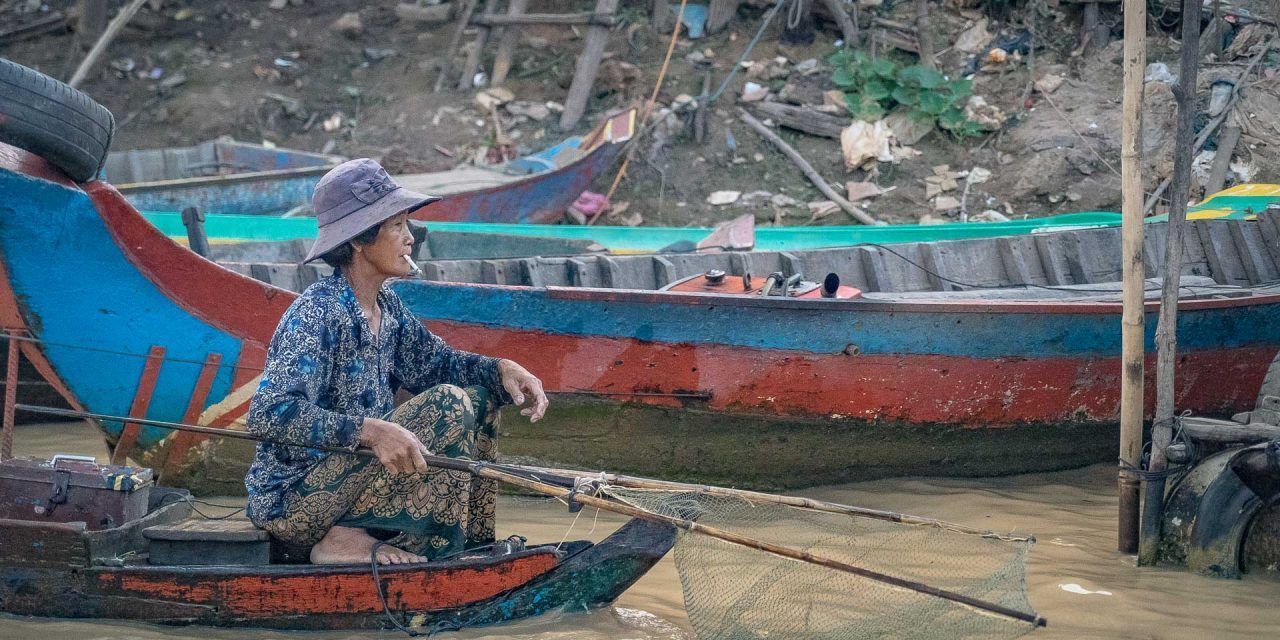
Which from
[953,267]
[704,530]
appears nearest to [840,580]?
[704,530]

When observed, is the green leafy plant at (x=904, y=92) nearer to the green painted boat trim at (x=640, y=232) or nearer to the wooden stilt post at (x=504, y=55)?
the green painted boat trim at (x=640, y=232)

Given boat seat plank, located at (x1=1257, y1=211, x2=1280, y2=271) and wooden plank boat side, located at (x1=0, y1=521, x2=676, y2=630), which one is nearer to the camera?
wooden plank boat side, located at (x1=0, y1=521, x2=676, y2=630)

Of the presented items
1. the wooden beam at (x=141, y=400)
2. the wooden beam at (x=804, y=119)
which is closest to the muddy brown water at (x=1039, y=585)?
the wooden beam at (x=141, y=400)

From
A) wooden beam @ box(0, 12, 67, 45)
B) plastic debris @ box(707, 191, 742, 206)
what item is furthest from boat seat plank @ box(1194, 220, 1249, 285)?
wooden beam @ box(0, 12, 67, 45)

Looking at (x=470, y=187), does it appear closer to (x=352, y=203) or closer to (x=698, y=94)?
(x=698, y=94)

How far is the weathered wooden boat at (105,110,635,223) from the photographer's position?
30.9 feet

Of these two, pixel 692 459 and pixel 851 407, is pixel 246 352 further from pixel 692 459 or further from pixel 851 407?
pixel 851 407

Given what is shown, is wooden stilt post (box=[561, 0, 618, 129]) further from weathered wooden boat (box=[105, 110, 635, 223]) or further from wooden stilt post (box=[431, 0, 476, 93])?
wooden stilt post (box=[431, 0, 476, 93])

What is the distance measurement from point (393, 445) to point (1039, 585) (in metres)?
2.33

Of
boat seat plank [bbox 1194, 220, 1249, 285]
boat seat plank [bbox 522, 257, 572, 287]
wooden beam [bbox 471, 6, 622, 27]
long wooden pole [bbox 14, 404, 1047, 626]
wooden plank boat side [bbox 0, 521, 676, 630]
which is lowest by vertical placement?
wooden plank boat side [bbox 0, 521, 676, 630]

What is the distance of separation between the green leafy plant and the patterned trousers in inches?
341

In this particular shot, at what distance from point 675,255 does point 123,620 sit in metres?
3.63

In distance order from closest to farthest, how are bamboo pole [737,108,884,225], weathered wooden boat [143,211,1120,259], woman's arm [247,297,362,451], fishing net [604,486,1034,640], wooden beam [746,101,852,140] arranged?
woman's arm [247,297,362,451] < fishing net [604,486,1034,640] < weathered wooden boat [143,211,1120,259] < bamboo pole [737,108,884,225] < wooden beam [746,101,852,140]

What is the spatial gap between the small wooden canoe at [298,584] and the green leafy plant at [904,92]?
864 centimetres
